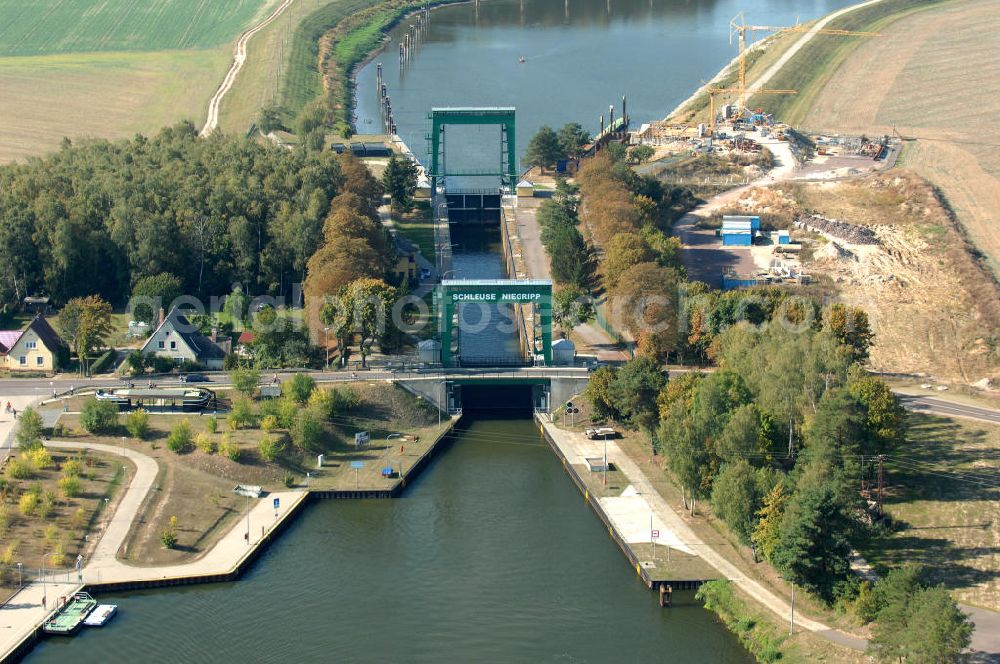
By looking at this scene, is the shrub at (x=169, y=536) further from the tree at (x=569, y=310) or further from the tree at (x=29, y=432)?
the tree at (x=569, y=310)

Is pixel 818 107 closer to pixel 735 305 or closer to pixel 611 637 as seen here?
pixel 735 305

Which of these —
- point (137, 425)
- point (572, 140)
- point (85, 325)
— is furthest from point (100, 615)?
point (572, 140)

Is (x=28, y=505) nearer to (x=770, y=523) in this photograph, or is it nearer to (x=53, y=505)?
(x=53, y=505)

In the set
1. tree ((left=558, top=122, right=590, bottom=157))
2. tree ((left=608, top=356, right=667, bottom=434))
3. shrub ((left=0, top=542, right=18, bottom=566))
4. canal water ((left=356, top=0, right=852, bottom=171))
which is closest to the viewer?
shrub ((left=0, top=542, right=18, bottom=566))

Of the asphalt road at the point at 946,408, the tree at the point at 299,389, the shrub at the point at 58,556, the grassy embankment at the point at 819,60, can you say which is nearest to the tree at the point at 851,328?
the asphalt road at the point at 946,408

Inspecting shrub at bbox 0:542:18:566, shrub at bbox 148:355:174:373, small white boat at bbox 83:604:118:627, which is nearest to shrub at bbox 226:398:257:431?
shrub at bbox 148:355:174:373

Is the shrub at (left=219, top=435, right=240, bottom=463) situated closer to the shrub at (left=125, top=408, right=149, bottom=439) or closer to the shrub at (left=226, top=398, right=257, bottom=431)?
the shrub at (left=226, top=398, right=257, bottom=431)
